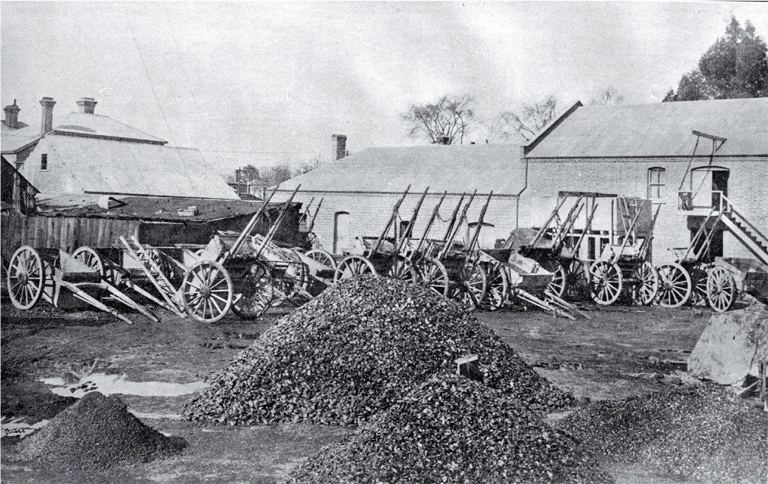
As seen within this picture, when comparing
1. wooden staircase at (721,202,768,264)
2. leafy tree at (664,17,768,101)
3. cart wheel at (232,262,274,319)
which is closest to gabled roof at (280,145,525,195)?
wooden staircase at (721,202,768,264)

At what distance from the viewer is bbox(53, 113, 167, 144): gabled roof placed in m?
18.6

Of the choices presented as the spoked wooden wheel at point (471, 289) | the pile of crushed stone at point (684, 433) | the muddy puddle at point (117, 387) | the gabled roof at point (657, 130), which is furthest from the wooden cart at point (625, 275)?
the muddy puddle at point (117, 387)

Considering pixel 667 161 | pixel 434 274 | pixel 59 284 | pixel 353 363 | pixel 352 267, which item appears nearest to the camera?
pixel 353 363

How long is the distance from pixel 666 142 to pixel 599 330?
12.9 meters

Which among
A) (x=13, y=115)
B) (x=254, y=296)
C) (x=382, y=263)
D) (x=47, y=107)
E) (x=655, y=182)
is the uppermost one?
(x=655, y=182)

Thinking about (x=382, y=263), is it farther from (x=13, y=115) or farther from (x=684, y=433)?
(x=684, y=433)

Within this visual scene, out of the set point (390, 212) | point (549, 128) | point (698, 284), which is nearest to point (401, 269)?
point (698, 284)

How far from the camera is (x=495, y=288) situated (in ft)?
53.7

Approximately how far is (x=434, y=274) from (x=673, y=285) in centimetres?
684

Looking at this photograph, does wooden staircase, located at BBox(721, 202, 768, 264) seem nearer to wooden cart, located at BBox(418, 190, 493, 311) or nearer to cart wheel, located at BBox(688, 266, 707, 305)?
cart wheel, located at BBox(688, 266, 707, 305)

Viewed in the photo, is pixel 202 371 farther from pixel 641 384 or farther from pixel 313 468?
pixel 641 384

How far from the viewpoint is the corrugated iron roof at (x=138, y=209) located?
58.5 ft

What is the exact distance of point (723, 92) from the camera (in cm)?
3030

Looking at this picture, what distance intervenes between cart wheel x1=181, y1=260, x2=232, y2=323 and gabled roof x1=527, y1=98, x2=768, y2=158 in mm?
16982
